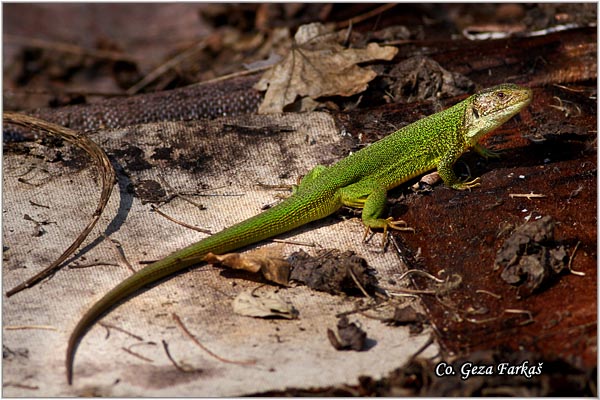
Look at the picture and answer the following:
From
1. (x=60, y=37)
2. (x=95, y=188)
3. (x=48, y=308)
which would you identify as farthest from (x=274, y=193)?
(x=60, y=37)

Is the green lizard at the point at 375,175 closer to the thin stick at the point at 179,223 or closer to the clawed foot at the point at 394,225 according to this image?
the clawed foot at the point at 394,225

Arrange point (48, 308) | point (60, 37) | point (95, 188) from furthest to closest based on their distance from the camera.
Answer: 1. point (60, 37)
2. point (95, 188)
3. point (48, 308)

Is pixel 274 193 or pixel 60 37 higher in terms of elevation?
pixel 60 37

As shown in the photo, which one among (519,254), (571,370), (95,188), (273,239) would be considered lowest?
(571,370)

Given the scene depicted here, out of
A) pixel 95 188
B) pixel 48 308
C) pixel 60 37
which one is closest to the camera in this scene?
pixel 48 308

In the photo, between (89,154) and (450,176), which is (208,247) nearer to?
(89,154)

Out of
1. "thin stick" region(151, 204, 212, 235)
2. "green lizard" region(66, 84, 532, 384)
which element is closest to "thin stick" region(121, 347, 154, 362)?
"green lizard" region(66, 84, 532, 384)

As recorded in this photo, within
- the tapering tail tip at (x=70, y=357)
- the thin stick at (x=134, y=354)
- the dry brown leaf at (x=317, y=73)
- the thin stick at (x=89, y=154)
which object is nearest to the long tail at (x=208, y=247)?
the tapering tail tip at (x=70, y=357)

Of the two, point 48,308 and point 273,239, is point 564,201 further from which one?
point 48,308
